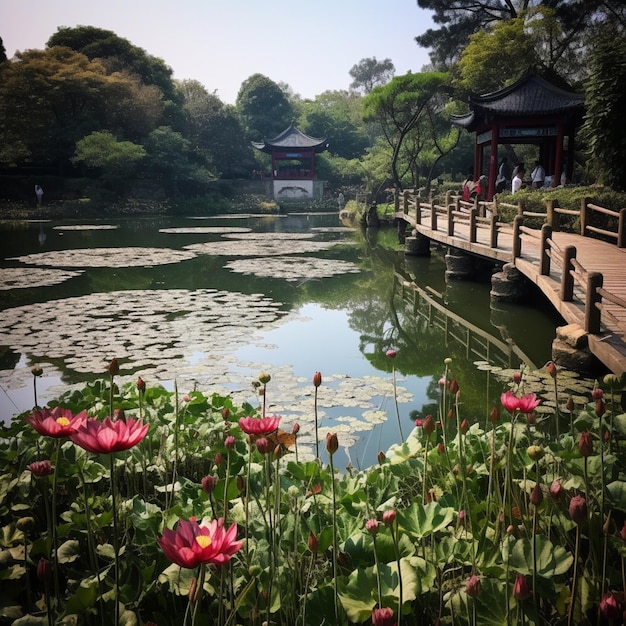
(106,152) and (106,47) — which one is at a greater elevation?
(106,47)

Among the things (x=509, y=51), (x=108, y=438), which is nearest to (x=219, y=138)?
(x=509, y=51)

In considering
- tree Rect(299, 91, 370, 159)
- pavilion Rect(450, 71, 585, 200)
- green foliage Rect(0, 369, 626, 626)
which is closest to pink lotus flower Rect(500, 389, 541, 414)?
green foliage Rect(0, 369, 626, 626)

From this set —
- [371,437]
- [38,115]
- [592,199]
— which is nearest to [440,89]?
[592,199]

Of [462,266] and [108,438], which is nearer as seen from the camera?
[108,438]

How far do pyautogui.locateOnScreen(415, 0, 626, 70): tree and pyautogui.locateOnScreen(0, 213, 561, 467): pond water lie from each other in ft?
49.1

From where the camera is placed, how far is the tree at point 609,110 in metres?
9.31

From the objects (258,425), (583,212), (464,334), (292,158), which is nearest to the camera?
(258,425)

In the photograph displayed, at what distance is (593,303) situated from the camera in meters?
4.60

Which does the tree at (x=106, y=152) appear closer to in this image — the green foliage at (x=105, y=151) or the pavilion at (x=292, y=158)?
the green foliage at (x=105, y=151)

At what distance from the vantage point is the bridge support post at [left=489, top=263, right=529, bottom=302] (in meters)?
7.92

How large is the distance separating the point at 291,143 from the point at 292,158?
83 cm

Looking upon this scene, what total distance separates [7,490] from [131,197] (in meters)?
28.4

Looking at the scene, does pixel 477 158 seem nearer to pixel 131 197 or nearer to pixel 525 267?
A: pixel 525 267

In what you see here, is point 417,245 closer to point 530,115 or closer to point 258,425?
point 530,115
